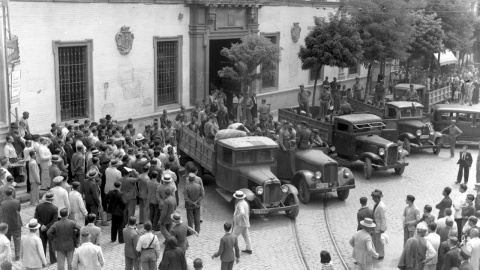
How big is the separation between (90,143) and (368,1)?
19098 millimetres

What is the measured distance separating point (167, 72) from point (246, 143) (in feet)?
31.6

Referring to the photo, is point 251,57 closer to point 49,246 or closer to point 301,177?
point 301,177

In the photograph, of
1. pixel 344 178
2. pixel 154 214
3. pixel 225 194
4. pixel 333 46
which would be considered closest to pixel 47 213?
pixel 154 214

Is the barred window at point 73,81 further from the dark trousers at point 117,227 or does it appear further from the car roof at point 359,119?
the car roof at point 359,119

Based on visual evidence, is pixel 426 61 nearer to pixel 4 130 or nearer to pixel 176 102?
pixel 176 102

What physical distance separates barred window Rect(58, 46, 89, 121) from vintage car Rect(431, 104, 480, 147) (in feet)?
48.7

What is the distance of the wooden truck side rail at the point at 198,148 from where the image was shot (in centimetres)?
1834

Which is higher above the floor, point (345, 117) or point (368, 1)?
point (368, 1)

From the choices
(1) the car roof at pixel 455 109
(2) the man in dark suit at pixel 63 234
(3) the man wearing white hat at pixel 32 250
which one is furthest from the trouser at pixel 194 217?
(1) the car roof at pixel 455 109

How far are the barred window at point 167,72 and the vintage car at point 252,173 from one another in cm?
785

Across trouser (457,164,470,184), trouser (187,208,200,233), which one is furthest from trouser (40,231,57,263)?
trouser (457,164,470,184)

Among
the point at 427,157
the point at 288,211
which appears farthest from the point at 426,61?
the point at 288,211

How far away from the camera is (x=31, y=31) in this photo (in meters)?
20.0

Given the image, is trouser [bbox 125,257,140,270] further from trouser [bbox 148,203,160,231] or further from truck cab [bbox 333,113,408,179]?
truck cab [bbox 333,113,408,179]
